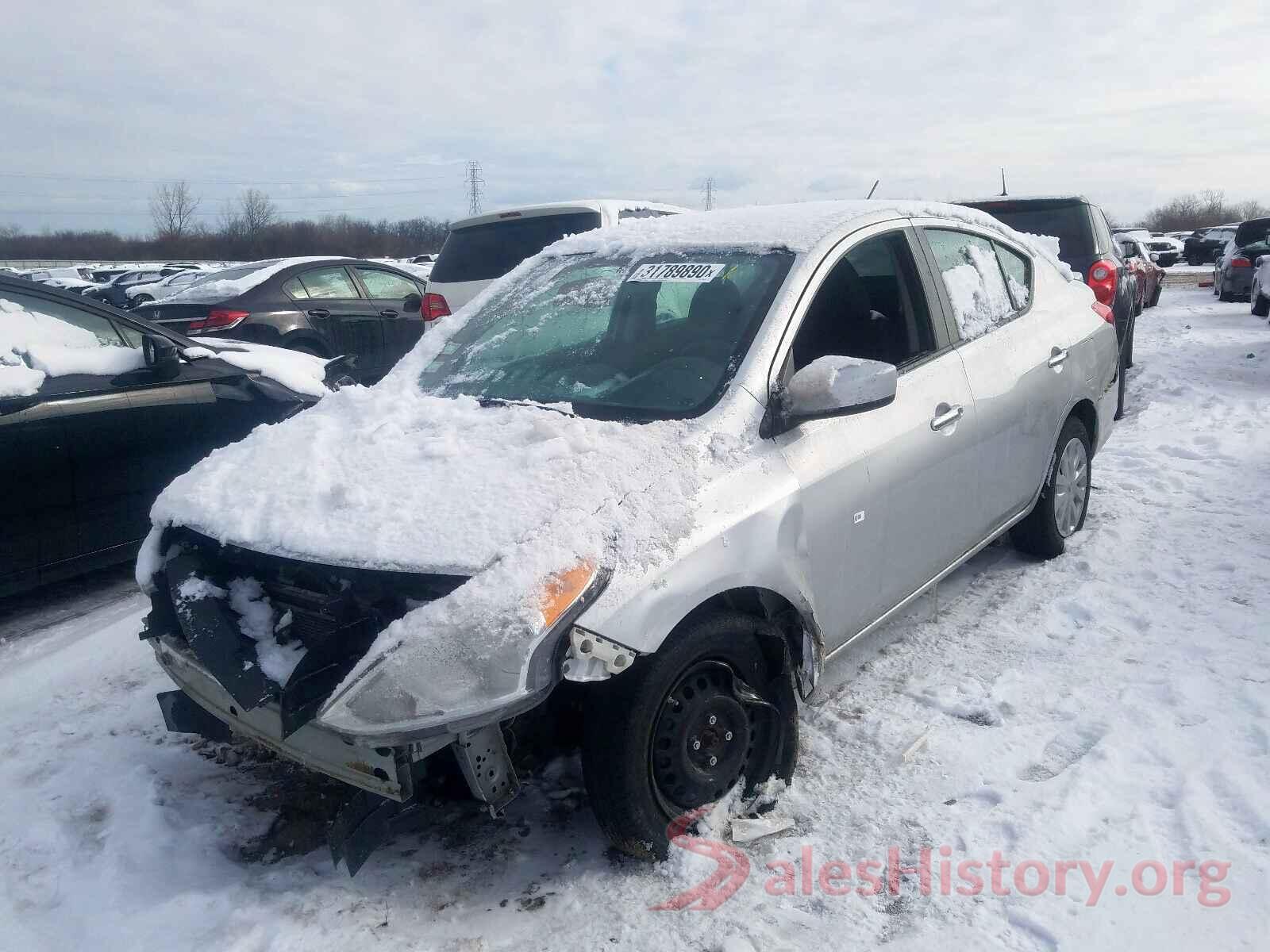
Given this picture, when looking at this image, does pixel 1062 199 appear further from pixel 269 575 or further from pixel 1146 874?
pixel 269 575

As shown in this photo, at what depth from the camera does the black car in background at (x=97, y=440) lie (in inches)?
165

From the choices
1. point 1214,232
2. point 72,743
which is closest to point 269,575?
point 72,743

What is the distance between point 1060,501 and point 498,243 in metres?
4.97

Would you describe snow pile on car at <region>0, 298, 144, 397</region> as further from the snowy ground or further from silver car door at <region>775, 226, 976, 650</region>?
silver car door at <region>775, 226, 976, 650</region>

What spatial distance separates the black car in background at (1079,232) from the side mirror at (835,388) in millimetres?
5466

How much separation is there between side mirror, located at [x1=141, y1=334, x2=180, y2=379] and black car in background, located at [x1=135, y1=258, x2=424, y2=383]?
A: 3.46 meters

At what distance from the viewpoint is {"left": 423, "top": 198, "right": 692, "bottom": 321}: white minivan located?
7.48 meters

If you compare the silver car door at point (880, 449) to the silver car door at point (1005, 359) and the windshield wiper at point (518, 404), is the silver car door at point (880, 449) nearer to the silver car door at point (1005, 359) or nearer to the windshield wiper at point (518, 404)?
the silver car door at point (1005, 359)

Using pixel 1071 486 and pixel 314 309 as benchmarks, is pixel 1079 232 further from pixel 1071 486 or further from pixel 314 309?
pixel 314 309

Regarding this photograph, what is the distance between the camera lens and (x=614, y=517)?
7.72ft

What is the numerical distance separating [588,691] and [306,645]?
733mm

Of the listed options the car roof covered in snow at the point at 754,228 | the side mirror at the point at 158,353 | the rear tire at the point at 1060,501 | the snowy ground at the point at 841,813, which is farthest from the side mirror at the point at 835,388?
the side mirror at the point at 158,353

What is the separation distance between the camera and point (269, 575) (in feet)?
8.32

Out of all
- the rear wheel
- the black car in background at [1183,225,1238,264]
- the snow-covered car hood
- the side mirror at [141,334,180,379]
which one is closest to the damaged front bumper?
the snow-covered car hood
